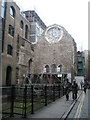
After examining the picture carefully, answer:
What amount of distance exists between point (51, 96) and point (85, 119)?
7.00 meters

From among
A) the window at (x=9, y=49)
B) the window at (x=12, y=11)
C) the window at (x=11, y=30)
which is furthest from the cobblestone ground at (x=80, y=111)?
the window at (x=12, y=11)

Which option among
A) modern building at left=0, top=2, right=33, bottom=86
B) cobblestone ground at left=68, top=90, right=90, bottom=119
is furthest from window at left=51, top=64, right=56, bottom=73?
cobblestone ground at left=68, top=90, right=90, bottom=119

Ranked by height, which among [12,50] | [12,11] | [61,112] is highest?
[12,11]

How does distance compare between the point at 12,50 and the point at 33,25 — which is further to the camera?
the point at 33,25

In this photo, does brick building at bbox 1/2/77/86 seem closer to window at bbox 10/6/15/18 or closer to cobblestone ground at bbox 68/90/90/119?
window at bbox 10/6/15/18

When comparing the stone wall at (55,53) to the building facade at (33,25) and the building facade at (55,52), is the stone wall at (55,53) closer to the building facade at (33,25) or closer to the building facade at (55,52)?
the building facade at (55,52)

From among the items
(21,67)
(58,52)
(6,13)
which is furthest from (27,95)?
(58,52)

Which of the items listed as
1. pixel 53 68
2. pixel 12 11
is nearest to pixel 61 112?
pixel 12 11

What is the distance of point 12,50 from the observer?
1209 inches

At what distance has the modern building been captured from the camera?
92.4ft

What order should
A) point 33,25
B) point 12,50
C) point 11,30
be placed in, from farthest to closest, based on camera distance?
point 33,25
point 11,30
point 12,50

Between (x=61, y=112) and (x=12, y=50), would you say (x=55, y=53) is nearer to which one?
(x=12, y=50)

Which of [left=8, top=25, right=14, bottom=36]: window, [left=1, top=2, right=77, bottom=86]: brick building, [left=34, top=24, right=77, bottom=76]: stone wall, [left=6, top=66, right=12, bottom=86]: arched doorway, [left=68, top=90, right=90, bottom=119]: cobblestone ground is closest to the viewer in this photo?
[left=68, top=90, right=90, bottom=119]: cobblestone ground

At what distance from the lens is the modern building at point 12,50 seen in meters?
28.2
